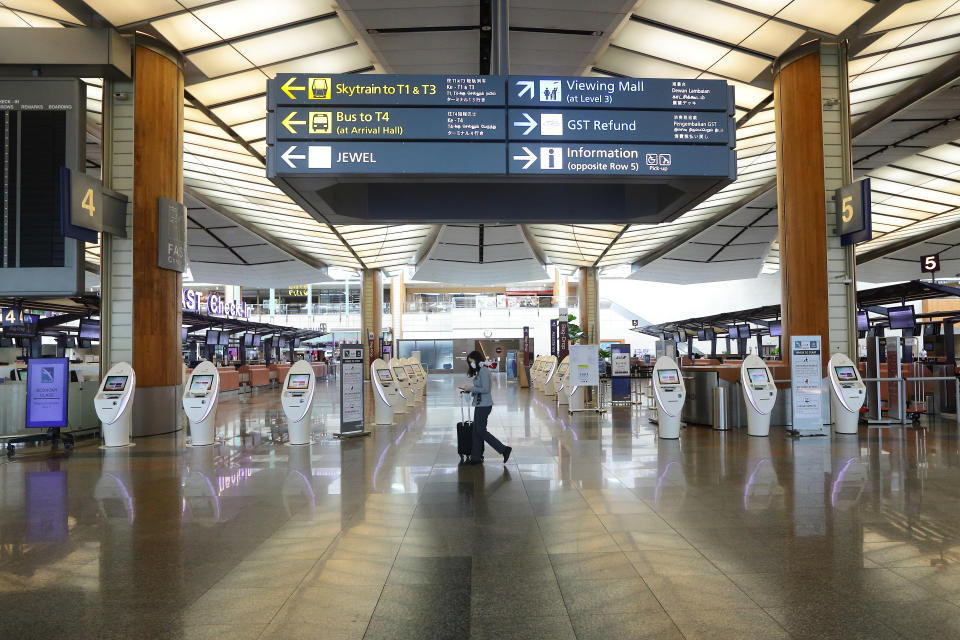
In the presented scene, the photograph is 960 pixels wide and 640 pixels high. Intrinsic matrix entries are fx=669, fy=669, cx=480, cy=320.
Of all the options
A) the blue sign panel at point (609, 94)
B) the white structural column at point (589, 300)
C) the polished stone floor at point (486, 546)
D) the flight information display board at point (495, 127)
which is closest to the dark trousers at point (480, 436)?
the polished stone floor at point (486, 546)

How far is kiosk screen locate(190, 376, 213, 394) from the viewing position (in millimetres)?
10137

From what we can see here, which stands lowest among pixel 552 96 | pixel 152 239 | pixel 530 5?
pixel 152 239

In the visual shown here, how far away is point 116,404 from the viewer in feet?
32.1

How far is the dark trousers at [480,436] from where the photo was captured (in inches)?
319

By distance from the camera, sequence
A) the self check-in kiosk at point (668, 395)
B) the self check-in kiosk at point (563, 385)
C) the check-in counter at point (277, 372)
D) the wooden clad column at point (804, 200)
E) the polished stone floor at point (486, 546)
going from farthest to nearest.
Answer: the check-in counter at point (277, 372)
the self check-in kiosk at point (563, 385)
the wooden clad column at point (804, 200)
the self check-in kiosk at point (668, 395)
the polished stone floor at point (486, 546)

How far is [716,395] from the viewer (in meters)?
11.7

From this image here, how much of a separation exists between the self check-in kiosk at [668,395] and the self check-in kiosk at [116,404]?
8.02 meters

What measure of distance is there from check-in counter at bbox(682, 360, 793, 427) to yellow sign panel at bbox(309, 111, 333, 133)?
26.2 feet

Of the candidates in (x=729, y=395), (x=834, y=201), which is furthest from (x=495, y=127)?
(x=834, y=201)

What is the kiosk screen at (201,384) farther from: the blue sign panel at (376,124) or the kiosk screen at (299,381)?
the blue sign panel at (376,124)

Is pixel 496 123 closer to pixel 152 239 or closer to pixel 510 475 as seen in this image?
pixel 510 475

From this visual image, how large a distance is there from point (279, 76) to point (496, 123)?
2.35 m

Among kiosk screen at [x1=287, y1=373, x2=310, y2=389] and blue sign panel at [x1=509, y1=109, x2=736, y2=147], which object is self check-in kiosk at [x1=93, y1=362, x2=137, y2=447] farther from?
blue sign panel at [x1=509, y1=109, x2=736, y2=147]

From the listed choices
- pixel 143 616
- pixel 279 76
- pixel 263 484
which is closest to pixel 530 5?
pixel 279 76
